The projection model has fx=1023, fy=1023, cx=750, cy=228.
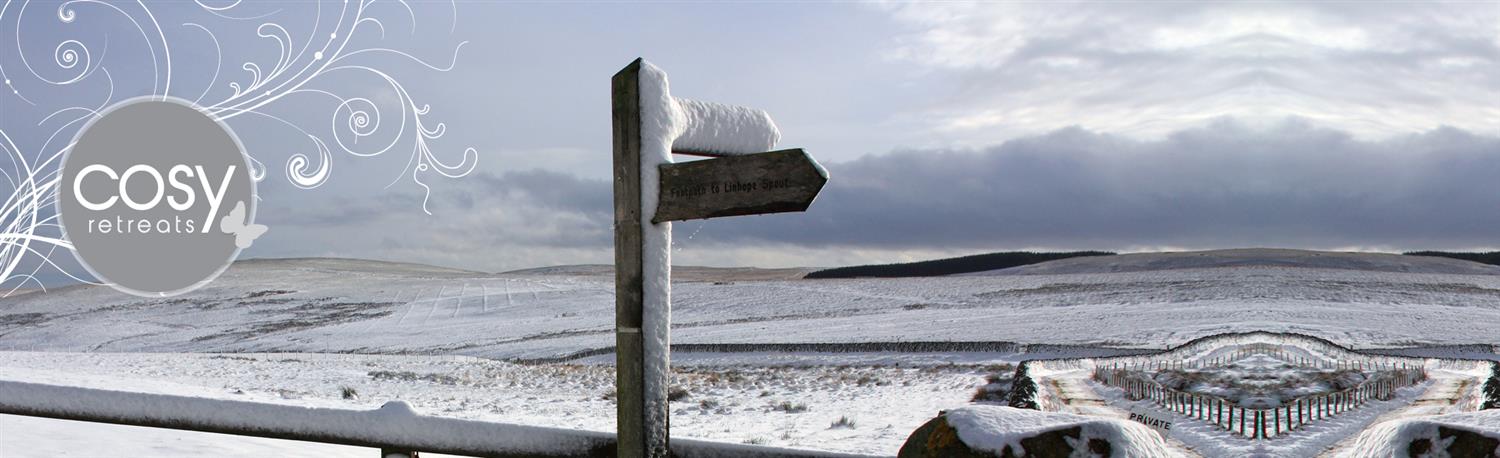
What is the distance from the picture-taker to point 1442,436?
13.6 ft

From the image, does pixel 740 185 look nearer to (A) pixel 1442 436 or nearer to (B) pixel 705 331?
(A) pixel 1442 436

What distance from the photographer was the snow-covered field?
15.5m

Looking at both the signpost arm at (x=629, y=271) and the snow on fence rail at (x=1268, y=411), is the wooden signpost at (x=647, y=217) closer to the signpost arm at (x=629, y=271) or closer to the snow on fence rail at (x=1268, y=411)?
the signpost arm at (x=629, y=271)

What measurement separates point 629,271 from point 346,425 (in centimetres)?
159

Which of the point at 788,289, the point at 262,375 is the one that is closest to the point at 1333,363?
the point at 262,375

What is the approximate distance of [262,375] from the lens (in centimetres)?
2200

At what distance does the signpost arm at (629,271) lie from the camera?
520 cm

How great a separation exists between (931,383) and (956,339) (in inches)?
335

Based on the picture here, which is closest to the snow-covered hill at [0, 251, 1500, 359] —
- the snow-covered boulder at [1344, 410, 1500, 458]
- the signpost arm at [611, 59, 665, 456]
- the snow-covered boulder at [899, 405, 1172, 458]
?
the snow-covered boulder at [1344, 410, 1500, 458]

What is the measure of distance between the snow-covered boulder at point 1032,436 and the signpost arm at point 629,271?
61.9 inches

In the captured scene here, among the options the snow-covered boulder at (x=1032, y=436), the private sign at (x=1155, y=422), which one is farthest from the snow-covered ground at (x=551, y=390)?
the snow-covered boulder at (x=1032, y=436)

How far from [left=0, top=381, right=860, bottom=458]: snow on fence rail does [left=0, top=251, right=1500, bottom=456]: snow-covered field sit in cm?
41

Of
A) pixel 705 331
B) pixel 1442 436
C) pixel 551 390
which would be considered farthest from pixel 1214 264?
pixel 1442 436

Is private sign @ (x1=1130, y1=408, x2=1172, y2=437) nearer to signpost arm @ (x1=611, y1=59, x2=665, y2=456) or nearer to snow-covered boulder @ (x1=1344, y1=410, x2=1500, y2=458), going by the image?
snow-covered boulder @ (x1=1344, y1=410, x2=1500, y2=458)
